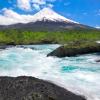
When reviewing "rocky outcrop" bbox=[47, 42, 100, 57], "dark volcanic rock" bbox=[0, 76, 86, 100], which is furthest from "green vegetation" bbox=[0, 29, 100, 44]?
"dark volcanic rock" bbox=[0, 76, 86, 100]

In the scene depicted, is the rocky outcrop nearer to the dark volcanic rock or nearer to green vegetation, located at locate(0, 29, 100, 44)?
the dark volcanic rock

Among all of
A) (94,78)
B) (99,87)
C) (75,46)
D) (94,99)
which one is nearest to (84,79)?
(94,78)

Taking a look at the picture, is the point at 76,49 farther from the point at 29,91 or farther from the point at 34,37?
the point at 34,37

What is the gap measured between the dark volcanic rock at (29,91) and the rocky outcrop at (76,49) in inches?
820

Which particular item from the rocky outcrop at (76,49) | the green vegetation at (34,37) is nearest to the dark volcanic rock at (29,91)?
the rocky outcrop at (76,49)

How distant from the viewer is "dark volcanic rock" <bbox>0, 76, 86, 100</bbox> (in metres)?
10.9

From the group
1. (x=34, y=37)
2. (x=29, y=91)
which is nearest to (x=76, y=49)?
(x=29, y=91)

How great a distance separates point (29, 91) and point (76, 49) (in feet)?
74.1

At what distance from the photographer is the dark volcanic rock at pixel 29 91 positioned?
35.8 ft

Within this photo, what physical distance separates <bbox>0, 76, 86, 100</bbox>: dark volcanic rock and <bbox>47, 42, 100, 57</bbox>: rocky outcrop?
68.3 feet

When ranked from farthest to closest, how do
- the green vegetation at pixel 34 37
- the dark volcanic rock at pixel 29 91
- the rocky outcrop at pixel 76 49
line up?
1. the green vegetation at pixel 34 37
2. the rocky outcrop at pixel 76 49
3. the dark volcanic rock at pixel 29 91

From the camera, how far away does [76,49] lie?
33344mm

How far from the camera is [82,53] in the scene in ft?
111

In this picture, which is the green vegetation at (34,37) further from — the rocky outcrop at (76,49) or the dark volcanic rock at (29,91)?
the dark volcanic rock at (29,91)
